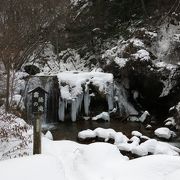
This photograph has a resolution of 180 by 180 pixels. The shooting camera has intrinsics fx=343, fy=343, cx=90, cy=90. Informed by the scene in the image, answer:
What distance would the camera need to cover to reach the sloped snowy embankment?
465 centimetres

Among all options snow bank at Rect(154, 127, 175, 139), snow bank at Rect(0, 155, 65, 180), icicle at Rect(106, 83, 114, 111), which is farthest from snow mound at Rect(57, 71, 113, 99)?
snow bank at Rect(0, 155, 65, 180)

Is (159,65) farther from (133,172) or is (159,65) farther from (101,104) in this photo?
(133,172)

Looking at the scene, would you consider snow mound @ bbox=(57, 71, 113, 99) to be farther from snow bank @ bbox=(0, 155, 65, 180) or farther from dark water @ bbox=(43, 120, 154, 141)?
snow bank @ bbox=(0, 155, 65, 180)

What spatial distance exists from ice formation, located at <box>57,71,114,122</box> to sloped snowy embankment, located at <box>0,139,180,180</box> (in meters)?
6.82

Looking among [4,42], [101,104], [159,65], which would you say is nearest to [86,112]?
[101,104]

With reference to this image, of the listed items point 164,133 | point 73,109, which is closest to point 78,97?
point 73,109

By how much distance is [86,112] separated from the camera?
49.3 ft

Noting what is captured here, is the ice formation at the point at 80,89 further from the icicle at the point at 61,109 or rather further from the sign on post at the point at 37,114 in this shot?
the sign on post at the point at 37,114

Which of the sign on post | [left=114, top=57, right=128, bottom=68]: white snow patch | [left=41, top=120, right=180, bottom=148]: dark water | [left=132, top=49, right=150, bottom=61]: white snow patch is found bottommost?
[left=41, top=120, right=180, bottom=148]: dark water

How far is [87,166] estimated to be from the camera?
6395mm

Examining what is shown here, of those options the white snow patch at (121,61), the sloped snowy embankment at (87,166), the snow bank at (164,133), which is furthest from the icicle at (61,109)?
the sloped snowy embankment at (87,166)

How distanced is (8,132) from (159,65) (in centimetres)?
1000

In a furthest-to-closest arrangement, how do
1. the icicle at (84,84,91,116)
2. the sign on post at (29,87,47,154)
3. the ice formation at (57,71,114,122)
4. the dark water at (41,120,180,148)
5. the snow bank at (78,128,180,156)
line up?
1. the icicle at (84,84,91,116)
2. the ice formation at (57,71,114,122)
3. the dark water at (41,120,180,148)
4. the snow bank at (78,128,180,156)
5. the sign on post at (29,87,47,154)

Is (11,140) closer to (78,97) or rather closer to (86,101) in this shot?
Answer: (78,97)
